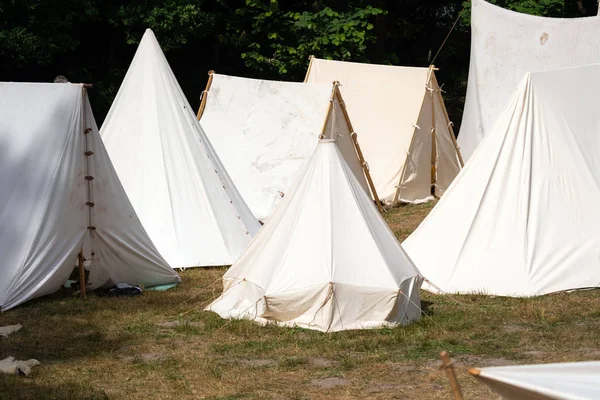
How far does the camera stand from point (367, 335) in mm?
6922

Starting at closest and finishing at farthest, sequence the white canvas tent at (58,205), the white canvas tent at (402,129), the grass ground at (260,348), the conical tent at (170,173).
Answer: the grass ground at (260,348) < the white canvas tent at (58,205) < the conical tent at (170,173) < the white canvas tent at (402,129)

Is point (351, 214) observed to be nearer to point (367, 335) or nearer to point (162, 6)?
point (367, 335)

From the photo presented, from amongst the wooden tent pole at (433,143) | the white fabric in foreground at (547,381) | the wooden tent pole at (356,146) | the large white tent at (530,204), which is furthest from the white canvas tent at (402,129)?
the white fabric in foreground at (547,381)

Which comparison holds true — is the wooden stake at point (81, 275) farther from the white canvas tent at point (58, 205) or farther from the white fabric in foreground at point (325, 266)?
the white fabric in foreground at point (325, 266)

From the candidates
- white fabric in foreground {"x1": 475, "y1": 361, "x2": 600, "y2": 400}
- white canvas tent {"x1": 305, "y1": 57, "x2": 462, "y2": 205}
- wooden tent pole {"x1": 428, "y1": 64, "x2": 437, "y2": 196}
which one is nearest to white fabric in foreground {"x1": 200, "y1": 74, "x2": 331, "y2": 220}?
white canvas tent {"x1": 305, "y1": 57, "x2": 462, "y2": 205}

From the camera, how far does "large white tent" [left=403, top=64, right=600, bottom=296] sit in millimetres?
8336

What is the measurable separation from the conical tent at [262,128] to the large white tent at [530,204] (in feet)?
13.4

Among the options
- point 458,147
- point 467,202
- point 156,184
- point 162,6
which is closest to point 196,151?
point 156,184

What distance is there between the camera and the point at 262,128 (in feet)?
42.9

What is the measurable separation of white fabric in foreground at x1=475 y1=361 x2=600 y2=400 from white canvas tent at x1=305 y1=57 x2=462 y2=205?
36.4 ft

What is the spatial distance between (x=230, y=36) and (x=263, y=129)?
21.4 ft

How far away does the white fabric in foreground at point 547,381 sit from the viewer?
2682mm

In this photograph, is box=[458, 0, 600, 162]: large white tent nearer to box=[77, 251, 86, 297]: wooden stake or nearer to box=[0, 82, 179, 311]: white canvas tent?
box=[0, 82, 179, 311]: white canvas tent

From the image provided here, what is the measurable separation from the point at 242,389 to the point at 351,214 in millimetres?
2003
